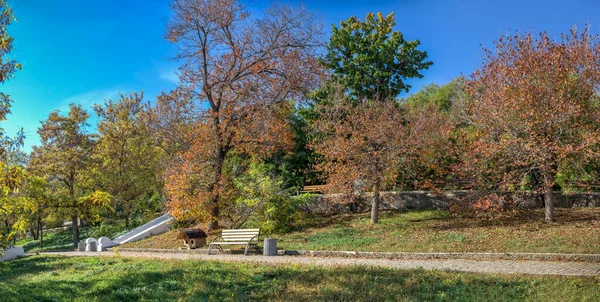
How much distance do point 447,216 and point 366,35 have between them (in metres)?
13.6

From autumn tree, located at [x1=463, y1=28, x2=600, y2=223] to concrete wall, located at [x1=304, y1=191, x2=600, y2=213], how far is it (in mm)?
2037

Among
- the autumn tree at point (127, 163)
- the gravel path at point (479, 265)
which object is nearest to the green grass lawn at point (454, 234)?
the gravel path at point (479, 265)

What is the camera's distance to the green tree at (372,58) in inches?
1069

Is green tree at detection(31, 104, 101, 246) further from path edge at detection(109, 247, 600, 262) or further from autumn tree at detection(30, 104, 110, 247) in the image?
path edge at detection(109, 247, 600, 262)

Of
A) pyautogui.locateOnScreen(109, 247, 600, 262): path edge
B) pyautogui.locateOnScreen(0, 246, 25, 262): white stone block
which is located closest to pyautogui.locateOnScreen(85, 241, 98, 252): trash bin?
pyautogui.locateOnScreen(0, 246, 25, 262): white stone block

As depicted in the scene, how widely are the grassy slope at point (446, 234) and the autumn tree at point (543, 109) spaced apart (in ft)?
4.59

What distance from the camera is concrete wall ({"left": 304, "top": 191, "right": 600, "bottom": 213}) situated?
19.1 meters

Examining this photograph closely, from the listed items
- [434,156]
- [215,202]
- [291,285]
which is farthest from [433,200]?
[291,285]

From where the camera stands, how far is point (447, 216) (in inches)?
745

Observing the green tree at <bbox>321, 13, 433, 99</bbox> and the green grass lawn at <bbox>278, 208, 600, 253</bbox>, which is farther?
the green tree at <bbox>321, 13, 433, 99</bbox>

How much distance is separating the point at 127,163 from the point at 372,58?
15.6 metres

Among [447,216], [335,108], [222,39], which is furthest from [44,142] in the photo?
[447,216]

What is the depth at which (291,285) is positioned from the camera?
926cm

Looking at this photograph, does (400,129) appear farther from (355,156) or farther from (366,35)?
(366,35)
